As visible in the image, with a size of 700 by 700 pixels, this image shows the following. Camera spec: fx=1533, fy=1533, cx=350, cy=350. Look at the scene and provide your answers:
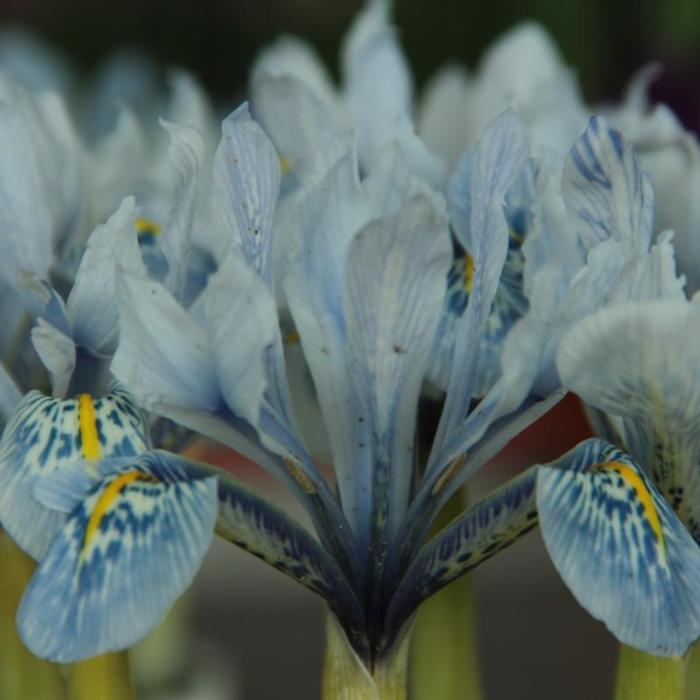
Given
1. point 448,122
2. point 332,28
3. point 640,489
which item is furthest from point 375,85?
point 332,28

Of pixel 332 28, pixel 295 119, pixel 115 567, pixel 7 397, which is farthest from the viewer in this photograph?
pixel 332 28

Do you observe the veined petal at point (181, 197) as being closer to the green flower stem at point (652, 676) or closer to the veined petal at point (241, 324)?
the veined petal at point (241, 324)

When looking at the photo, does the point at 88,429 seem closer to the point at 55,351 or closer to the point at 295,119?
the point at 55,351

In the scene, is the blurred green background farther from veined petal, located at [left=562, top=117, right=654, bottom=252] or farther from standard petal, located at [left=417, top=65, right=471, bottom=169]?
veined petal, located at [left=562, top=117, right=654, bottom=252]

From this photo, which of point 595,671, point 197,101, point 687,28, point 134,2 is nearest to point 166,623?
point 197,101

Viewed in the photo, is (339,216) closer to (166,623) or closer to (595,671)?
(166,623)

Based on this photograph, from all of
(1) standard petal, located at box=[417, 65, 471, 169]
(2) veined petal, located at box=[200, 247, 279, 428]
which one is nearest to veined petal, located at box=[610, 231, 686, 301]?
(2) veined petal, located at box=[200, 247, 279, 428]
